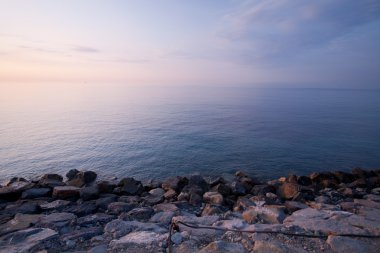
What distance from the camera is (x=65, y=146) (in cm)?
2595

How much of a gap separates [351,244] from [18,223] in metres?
8.82

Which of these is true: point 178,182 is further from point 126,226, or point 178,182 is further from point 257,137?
point 257,137

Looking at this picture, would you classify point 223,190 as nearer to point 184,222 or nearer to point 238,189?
point 238,189

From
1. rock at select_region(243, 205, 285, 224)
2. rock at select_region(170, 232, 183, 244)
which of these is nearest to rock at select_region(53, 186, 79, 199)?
rock at select_region(170, 232, 183, 244)

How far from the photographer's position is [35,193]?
10453mm

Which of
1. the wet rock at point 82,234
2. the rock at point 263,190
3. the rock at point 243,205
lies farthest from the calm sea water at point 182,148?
the wet rock at point 82,234

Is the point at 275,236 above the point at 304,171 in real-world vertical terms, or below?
above

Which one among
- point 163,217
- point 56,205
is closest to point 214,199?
point 163,217

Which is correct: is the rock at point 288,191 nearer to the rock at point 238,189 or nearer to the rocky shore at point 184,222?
the rocky shore at point 184,222

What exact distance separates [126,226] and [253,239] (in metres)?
3.38

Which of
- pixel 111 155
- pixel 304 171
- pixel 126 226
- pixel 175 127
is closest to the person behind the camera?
pixel 126 226

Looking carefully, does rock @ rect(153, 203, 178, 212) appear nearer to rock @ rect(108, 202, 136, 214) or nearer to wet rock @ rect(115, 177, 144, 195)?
rock @ rect(108, 202, 136, 214)

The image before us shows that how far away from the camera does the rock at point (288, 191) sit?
10.5m

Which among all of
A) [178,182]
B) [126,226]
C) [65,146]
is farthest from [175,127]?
[126,226]
